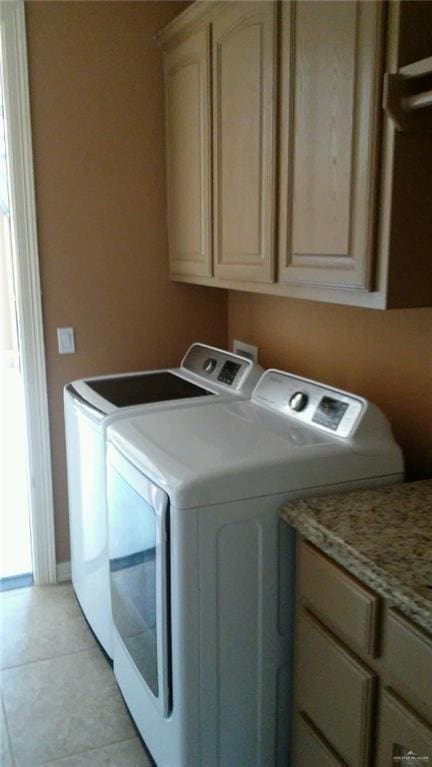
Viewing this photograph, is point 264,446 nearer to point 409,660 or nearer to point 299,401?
point 299,401

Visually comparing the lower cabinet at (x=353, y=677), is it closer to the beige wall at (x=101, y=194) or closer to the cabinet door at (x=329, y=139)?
the cabinet door at (x=329, y=139)

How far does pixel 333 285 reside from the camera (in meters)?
1.58

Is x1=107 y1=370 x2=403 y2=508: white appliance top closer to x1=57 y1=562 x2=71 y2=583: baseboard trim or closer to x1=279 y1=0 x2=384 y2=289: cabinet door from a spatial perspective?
x1=279 y1=0 x2=384 y2=289: cabinet door

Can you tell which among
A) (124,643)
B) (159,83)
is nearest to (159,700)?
(124,643)

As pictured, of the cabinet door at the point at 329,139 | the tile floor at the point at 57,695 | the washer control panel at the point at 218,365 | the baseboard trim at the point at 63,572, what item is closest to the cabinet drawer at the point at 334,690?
the tile floor at the point at 57,695

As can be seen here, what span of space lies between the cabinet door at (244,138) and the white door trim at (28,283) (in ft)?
2.54

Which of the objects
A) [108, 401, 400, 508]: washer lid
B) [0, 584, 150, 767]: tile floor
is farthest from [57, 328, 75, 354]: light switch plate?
[0, 584, 150, 767]: tile floor

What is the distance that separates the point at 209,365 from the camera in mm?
2475

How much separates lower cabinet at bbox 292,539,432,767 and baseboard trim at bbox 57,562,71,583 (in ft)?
4.80

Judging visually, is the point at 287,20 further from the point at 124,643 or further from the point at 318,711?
the point at 124,643

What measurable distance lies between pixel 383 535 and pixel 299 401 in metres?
0.62

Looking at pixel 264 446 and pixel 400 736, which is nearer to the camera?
pixel 400 736

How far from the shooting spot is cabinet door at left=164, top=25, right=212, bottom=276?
2.20m

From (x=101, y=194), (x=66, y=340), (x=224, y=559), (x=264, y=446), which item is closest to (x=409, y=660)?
(x=224, y=559)
